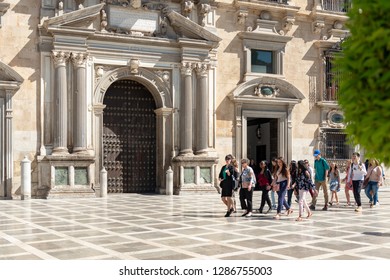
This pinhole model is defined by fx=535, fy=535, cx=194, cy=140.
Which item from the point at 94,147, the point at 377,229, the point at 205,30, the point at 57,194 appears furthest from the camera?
the point at 205,30

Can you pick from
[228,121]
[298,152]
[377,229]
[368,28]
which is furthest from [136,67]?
[368,28]

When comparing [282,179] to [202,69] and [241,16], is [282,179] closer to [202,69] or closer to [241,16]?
[202,69]

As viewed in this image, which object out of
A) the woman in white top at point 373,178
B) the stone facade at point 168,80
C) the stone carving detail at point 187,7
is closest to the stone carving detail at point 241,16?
the stone facade at point 168,80

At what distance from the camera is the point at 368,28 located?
345cm

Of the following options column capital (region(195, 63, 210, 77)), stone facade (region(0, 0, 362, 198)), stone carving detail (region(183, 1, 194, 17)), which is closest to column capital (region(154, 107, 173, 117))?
stone facade (region(0, 0, 362, 198))

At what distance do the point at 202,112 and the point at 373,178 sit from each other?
24.5 ft

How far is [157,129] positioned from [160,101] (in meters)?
1.13

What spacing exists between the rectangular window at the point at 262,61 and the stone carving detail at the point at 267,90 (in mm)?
745

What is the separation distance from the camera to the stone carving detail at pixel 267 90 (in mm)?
22000

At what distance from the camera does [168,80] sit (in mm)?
20562

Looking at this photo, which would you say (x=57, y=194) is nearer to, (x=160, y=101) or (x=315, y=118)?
(x=160, y=101)

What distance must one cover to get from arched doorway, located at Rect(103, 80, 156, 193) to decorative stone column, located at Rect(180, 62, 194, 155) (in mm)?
1220

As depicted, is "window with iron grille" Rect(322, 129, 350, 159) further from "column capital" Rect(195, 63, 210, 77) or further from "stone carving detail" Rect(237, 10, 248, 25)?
"column capital" Rect(195, 63, 210, 77)

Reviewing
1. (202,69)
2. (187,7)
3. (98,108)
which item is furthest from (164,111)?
(187,7)
